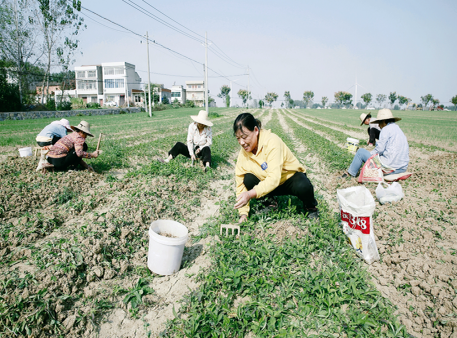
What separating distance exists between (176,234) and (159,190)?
5.68ft

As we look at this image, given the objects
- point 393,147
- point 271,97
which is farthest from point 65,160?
point 271,97

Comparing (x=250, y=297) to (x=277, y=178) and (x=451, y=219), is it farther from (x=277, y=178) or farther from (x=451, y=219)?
(x=451, y=219)

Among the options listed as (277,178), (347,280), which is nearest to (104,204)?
(277,178)

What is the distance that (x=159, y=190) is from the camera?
4.71m

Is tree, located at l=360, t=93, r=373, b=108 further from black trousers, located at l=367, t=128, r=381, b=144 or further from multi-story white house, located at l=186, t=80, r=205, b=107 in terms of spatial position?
black trousers, located at l=367, t=128, r=381, b=144

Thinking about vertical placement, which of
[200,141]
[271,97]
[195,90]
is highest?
[195,90]

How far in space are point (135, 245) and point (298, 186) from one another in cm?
215

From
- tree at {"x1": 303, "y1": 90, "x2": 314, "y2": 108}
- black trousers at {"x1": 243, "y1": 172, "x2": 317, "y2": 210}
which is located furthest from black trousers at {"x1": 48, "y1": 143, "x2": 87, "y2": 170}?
tree at {"x1": 303, "y1": 90, "x2": 314, "y2": 108}

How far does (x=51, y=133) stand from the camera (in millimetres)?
6539

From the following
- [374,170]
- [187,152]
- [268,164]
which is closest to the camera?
[268,164]

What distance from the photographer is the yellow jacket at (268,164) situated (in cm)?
314

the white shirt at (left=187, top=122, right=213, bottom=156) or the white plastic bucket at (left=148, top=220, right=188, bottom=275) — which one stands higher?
the white shirt at (left=187, top=122, right=213, bottom=156)

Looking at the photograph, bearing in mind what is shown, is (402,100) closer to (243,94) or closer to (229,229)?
(243,94)

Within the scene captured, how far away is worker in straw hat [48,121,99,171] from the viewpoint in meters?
5.42
